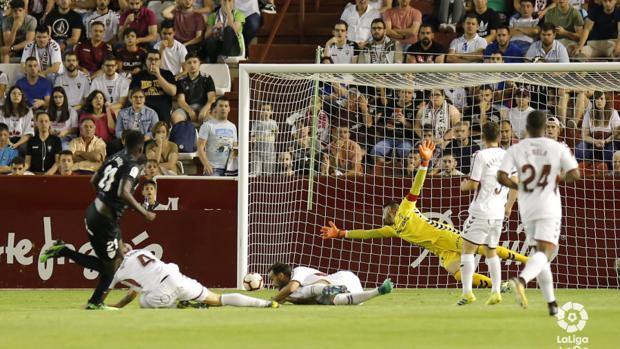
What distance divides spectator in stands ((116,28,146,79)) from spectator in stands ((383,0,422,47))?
167 inches

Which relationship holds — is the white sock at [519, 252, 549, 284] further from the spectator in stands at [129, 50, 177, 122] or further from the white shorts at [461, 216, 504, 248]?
the spectator in stands at [129, 50, 177, 122]

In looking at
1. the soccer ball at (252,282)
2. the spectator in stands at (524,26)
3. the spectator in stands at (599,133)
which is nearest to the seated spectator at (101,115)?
the soccer ball at (252,282)

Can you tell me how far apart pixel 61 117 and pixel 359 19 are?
5.31 meters

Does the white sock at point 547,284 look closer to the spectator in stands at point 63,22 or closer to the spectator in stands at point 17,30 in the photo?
the spectator in stands at point 63,22

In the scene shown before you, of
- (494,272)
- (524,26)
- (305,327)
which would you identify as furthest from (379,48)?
(305,327)

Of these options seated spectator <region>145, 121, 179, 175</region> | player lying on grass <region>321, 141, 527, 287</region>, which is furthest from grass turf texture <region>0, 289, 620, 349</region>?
seated spectator <region>145, 121, 179, 175</region>

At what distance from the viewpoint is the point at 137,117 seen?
2112cm

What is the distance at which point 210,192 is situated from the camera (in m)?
19.2

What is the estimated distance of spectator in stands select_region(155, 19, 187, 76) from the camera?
22.3 metres

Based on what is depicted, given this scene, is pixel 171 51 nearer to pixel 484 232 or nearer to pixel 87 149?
pixel 87 149

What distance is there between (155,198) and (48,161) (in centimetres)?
242

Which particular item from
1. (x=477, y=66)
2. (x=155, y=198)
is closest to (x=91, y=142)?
(x=155, y=198)

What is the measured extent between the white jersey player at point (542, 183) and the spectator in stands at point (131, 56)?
1140 centimetres

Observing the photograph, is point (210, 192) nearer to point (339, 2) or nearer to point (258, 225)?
point (258, 225)
